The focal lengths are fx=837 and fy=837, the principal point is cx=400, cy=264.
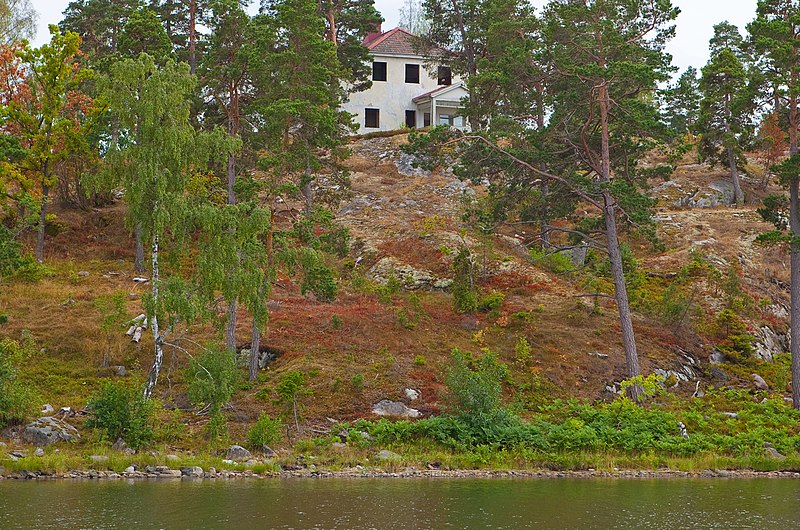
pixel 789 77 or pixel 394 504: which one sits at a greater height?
pixel 789 77

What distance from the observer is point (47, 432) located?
84.6 ft

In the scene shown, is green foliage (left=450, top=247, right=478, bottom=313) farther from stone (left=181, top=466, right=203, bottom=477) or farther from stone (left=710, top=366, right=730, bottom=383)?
stone (left=181, top=466, right=203, bottom=477)

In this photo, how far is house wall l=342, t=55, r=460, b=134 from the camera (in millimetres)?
71688

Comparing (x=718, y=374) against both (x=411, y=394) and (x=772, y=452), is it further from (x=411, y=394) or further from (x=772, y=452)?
(x=411, y=394)

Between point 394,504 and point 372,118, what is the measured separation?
56.2 meters

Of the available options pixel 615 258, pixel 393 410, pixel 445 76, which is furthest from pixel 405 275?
pixel 445 76

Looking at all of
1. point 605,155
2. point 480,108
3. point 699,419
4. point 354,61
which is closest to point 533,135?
point 605,155

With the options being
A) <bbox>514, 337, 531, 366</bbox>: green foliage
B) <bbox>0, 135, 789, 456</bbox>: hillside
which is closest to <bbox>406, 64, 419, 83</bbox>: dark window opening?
<bbox>0, 135, 789, 456</bbox>: hillside

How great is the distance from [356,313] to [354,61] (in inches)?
1219

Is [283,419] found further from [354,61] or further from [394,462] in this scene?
[354,61]

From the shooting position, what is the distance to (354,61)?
62.1m

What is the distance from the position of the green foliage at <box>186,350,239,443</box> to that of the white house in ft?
154

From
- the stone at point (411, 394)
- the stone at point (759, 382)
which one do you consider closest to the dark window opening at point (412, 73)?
the stone at point (759, 382)

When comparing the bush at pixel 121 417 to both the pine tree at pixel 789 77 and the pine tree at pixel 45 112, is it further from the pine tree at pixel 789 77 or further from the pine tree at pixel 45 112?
the pine tree at pixel 789 77
